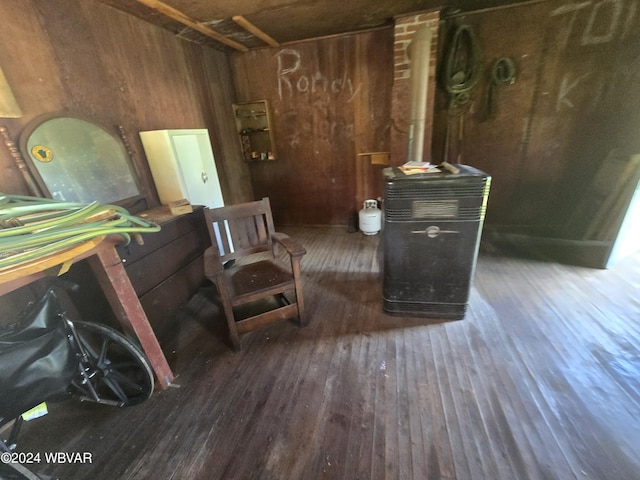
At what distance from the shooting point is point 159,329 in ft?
6.21

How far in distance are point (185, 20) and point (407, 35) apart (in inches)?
76.8

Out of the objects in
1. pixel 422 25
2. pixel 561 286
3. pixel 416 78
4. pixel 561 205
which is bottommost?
pixel 561 286

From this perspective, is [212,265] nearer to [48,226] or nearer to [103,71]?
[48,226]

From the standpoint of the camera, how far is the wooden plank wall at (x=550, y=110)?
2.37 meters

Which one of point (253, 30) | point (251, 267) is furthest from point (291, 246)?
point (253, 30)

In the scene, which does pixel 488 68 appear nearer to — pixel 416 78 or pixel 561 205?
pixel 416 78

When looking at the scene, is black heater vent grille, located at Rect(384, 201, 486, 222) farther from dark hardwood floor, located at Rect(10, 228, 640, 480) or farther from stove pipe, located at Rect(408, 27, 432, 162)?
stove pipe, located at Rect(408, 27, 432, 162)

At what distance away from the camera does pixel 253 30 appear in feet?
8.42

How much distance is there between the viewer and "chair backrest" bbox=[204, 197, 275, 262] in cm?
180

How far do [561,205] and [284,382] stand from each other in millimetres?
3428

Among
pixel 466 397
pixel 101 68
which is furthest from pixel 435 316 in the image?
pixel 101 68

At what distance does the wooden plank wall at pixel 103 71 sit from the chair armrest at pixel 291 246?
4.27ft

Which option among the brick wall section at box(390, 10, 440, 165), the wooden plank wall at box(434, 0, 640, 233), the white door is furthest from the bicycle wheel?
the wooden plank wall at box(434, 0, 640, 233)

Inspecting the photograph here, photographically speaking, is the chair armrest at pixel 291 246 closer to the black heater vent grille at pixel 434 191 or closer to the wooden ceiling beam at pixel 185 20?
the black heater vent grille at pixel 434 191
